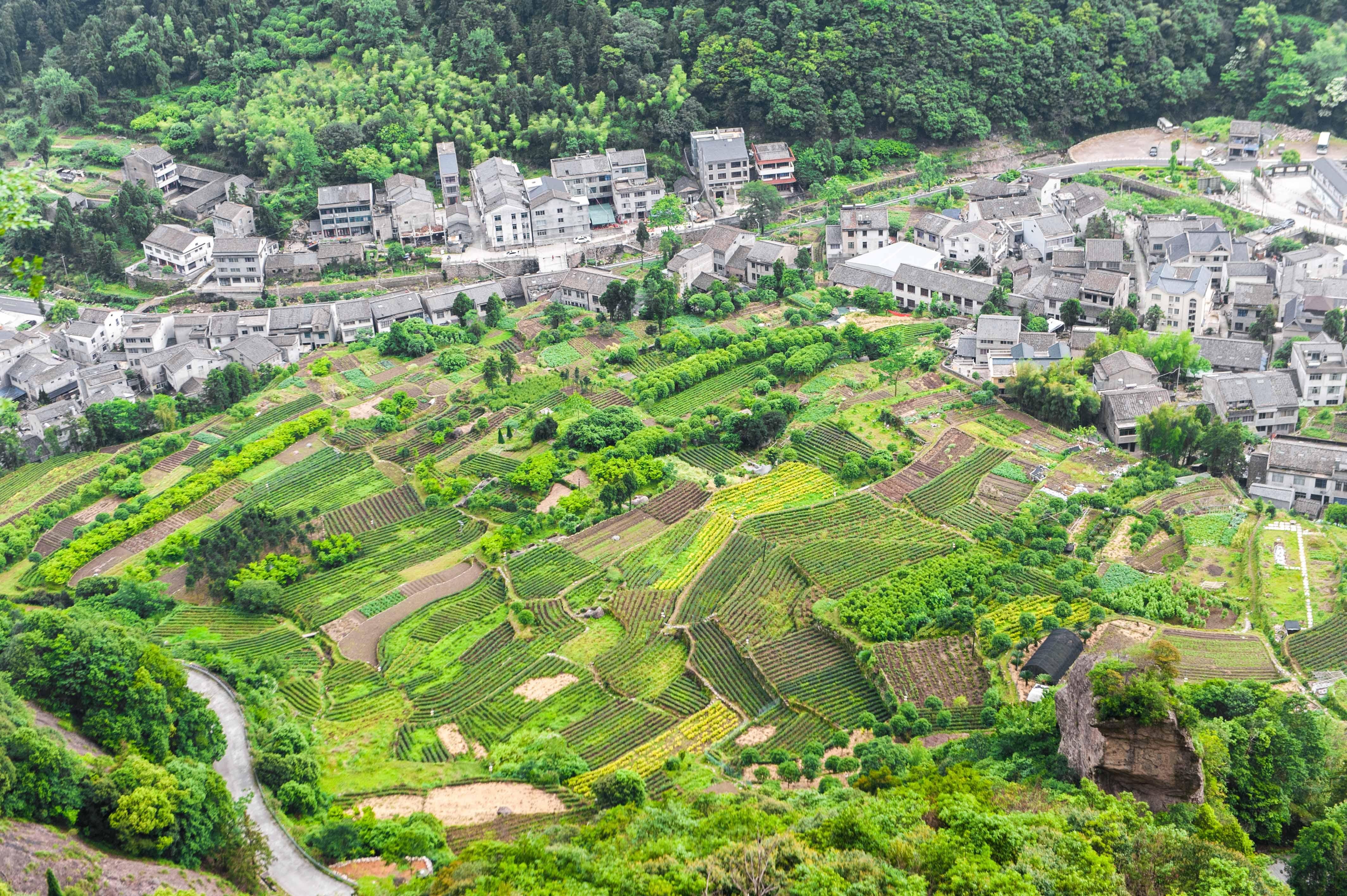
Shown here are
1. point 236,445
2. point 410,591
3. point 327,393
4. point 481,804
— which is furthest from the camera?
point 327,393

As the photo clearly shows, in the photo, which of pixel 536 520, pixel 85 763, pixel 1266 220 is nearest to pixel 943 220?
pixel 1266 220

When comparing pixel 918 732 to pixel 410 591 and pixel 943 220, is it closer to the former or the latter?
pixel 410 591

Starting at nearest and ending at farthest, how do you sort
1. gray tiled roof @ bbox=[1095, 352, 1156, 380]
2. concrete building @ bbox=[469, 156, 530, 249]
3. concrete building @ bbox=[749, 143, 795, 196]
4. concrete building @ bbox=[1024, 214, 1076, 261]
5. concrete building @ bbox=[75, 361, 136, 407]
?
1. gray tiled roof @ bbox=[1095, 352, 1156, 380]
2. concrete building @ bbox=[75, 361, 136, 407]
3. concrete building @ bbox=[1024, 214, 1076, 261]
4. concrete building @ bbox=[469, 156, 530, 249]
5. concrete building @ bbox=[749, 143, 795, 196]

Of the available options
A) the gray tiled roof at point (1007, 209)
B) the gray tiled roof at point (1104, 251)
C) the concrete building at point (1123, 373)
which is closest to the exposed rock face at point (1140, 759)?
the concrete building at point (1123, 373)

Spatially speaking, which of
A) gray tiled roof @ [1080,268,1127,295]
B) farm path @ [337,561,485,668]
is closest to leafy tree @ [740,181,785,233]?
gray tiled roof @ [1080,268,1127,295]

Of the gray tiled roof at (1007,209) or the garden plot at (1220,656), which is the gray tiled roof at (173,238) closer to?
the gray tiled roof at (1007,209)

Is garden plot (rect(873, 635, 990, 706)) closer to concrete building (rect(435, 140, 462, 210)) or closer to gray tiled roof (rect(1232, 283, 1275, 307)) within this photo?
gray tiled roof (rect(1232, 283, 1275, 307))
